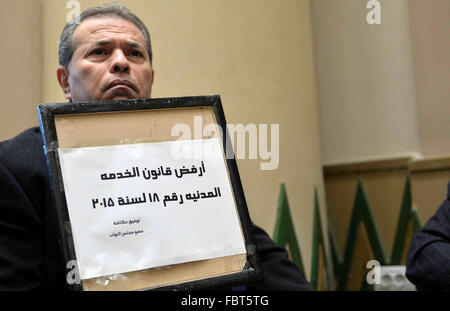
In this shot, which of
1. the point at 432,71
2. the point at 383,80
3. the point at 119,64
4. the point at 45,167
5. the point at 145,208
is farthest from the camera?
the point at 383,80

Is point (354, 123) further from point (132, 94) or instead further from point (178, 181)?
point (178, 181)

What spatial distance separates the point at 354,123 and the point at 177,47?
1.36 metres

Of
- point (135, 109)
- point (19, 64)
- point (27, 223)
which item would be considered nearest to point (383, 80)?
point (19, 64)

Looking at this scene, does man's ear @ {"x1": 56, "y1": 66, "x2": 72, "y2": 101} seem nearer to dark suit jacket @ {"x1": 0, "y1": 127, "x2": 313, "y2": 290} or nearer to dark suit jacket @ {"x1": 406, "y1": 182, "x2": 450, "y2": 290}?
dark suit jacket @ {"x1": 0, "y1": 127, "x2": 313, "y2": 290}

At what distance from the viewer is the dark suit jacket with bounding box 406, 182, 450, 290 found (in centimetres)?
141

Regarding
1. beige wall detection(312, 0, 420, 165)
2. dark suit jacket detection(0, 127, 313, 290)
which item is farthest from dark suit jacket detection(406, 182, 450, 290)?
beige wall detection(312, 0, 420, 165)

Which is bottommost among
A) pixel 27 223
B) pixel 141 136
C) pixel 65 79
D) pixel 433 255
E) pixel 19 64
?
pixel 433 255

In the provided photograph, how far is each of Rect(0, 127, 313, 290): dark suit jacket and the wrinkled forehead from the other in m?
0.33

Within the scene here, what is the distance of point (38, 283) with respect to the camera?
2.82ft

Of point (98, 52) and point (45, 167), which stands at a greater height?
point (98, 52)

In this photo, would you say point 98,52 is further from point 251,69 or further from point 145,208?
point 251,69

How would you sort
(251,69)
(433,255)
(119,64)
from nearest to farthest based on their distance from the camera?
(119,64), (433,255), (251,69)

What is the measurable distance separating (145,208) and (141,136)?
0.13 meters

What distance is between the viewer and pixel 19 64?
1.74 metres
